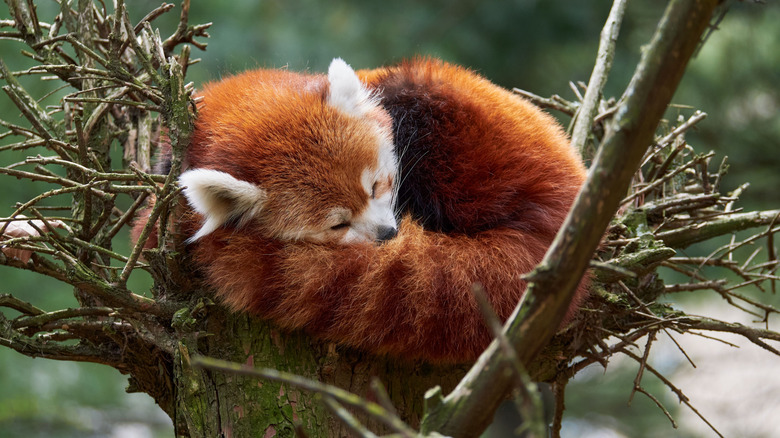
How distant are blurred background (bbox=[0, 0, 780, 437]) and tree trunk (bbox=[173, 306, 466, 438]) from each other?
118 inches

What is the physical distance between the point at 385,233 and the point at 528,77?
355 cm

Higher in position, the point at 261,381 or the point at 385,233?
the point at 385,233

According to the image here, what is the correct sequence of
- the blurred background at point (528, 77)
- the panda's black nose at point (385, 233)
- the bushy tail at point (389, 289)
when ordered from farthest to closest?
the blurred background at point (528, 77) < the panda's black nose at point (385, 233) < the bushy tail at point (389, 289)

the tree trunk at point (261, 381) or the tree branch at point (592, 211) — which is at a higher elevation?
the tree branch at point (592, 211)

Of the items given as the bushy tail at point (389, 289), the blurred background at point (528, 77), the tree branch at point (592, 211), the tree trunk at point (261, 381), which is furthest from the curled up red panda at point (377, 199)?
the blurred background at point (528, 77)

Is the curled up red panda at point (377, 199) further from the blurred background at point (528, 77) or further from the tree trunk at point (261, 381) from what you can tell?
the blurred background at point (528, 77)

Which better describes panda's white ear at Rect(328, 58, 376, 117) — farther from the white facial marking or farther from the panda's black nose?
the panda's black nose

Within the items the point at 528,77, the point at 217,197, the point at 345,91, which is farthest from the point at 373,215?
the point at 528,77

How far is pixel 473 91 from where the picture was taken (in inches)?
99.5

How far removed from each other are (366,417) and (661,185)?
4.89 ft

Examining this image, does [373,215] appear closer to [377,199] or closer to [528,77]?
[377,199]

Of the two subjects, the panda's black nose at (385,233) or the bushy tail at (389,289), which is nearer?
the bushy tail at (389,289)

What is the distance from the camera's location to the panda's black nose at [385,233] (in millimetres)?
2316

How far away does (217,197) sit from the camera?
206 cm
